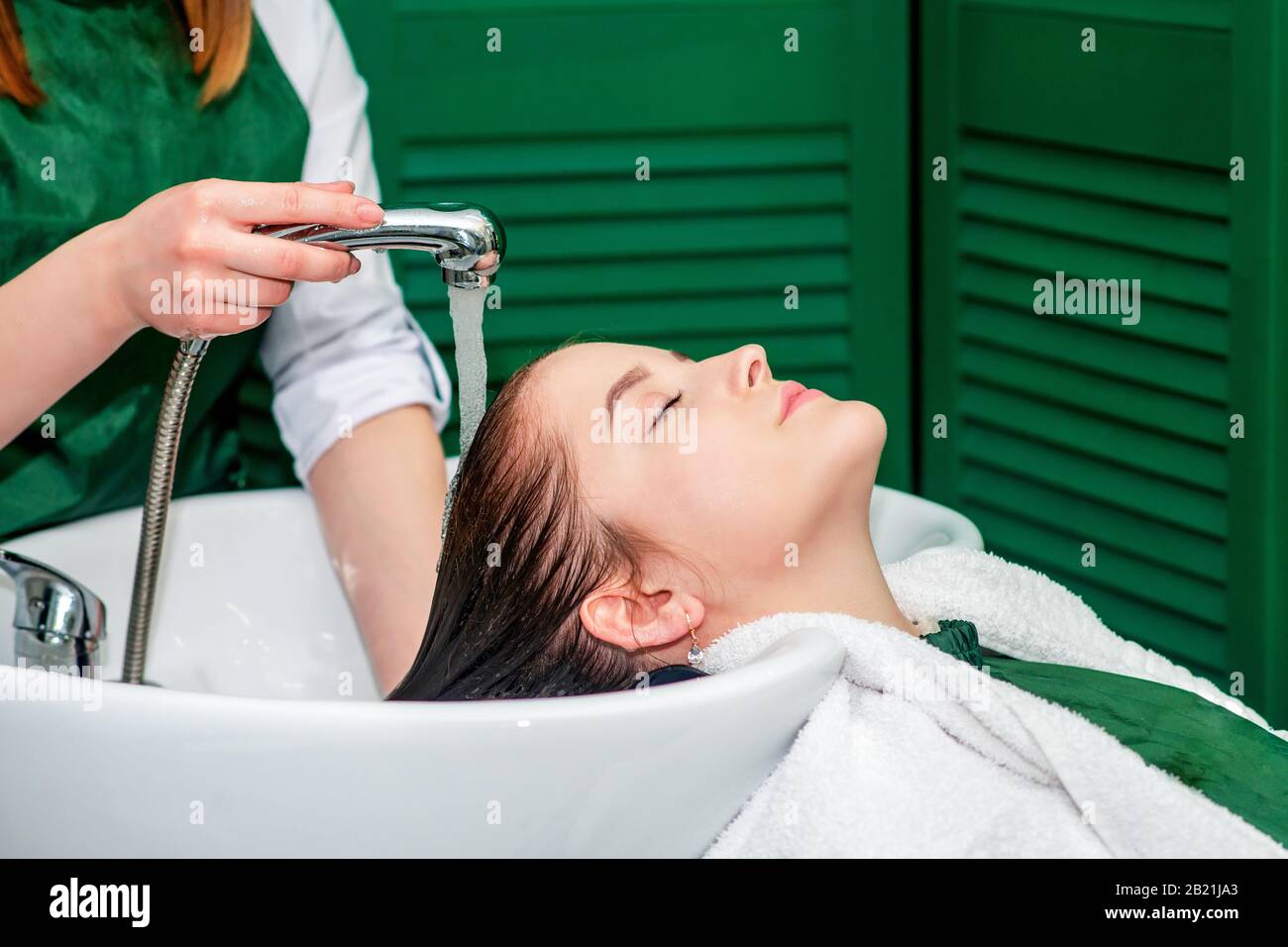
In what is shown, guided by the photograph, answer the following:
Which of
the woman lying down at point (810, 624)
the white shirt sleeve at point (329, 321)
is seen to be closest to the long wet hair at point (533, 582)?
the woman lying down at point (810, 624)

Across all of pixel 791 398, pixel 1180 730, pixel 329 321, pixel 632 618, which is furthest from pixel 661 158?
pixel 1180 730

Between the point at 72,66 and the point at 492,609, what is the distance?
63cm

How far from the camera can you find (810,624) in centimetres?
96

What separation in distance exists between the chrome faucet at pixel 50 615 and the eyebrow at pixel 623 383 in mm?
411

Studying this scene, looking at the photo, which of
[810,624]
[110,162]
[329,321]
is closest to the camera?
[810,624]

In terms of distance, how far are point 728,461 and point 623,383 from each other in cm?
11

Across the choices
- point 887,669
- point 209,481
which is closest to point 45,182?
point 209,481

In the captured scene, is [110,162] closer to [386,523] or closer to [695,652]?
[386,523]

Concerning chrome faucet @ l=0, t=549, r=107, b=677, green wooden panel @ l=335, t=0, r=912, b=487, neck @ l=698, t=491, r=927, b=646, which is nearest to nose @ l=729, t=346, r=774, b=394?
neck @ l=698, t=491, r=927, b=646

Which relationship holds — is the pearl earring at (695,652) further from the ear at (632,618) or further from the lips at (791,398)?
the lips at (791,398)

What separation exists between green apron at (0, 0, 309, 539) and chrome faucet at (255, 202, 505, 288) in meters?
0.36

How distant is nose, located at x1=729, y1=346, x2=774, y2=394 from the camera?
1.03 meters
